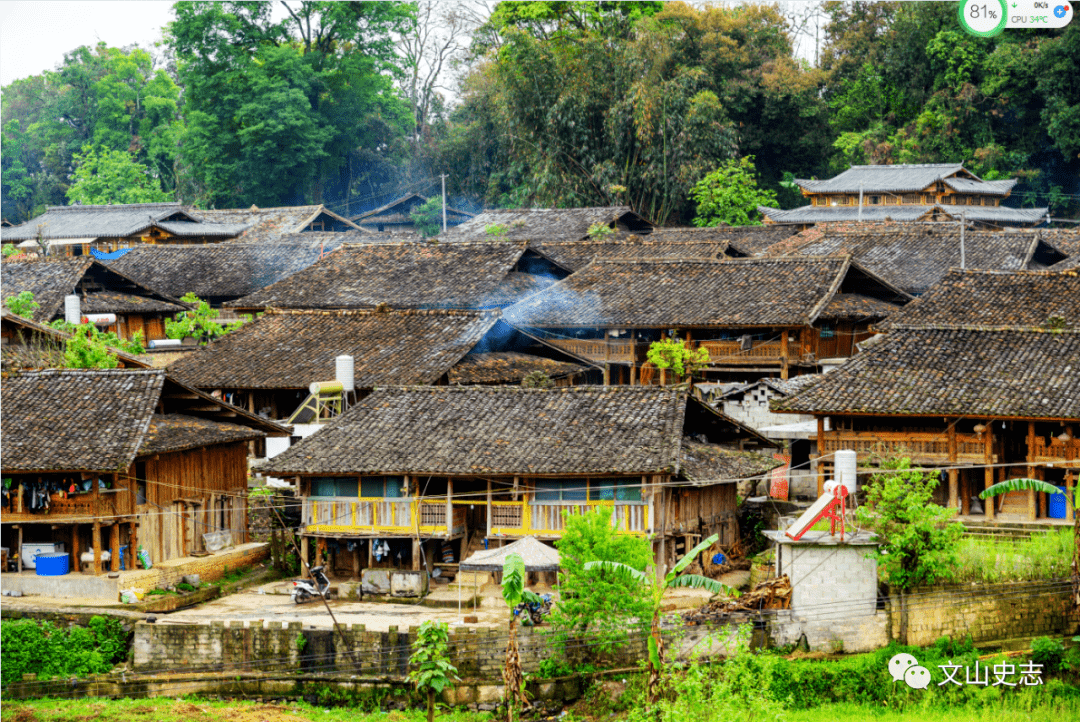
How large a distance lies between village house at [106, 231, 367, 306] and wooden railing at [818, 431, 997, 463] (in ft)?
109

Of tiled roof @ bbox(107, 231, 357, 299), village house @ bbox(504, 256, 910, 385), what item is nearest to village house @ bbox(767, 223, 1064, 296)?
village house @ bbox(504, 256, 910, 385)

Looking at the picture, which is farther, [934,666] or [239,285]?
[239,285]

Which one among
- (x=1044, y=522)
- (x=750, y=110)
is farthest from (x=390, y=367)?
(x=750, y=110)

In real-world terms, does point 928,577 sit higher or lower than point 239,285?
lower

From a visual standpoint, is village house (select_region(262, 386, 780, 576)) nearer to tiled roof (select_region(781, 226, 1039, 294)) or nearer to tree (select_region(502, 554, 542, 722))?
tree (select_region(502, 554, 542, 722))

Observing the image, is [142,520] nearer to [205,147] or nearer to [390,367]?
[390,367]

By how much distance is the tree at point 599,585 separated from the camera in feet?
82.4

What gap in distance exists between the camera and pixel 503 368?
131 feet

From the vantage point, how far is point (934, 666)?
2481 cm

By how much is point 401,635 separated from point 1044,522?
43.7 ft

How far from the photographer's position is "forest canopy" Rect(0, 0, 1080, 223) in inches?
2921

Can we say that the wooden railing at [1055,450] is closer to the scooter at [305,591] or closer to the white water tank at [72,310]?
the scooter at [305,591]

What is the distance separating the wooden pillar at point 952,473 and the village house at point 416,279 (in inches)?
805

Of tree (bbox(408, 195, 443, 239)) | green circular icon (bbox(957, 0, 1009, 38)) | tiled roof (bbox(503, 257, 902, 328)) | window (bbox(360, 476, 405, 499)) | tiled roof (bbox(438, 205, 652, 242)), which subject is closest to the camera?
green circular icon (bbox(957, 0, 1009, 38))
